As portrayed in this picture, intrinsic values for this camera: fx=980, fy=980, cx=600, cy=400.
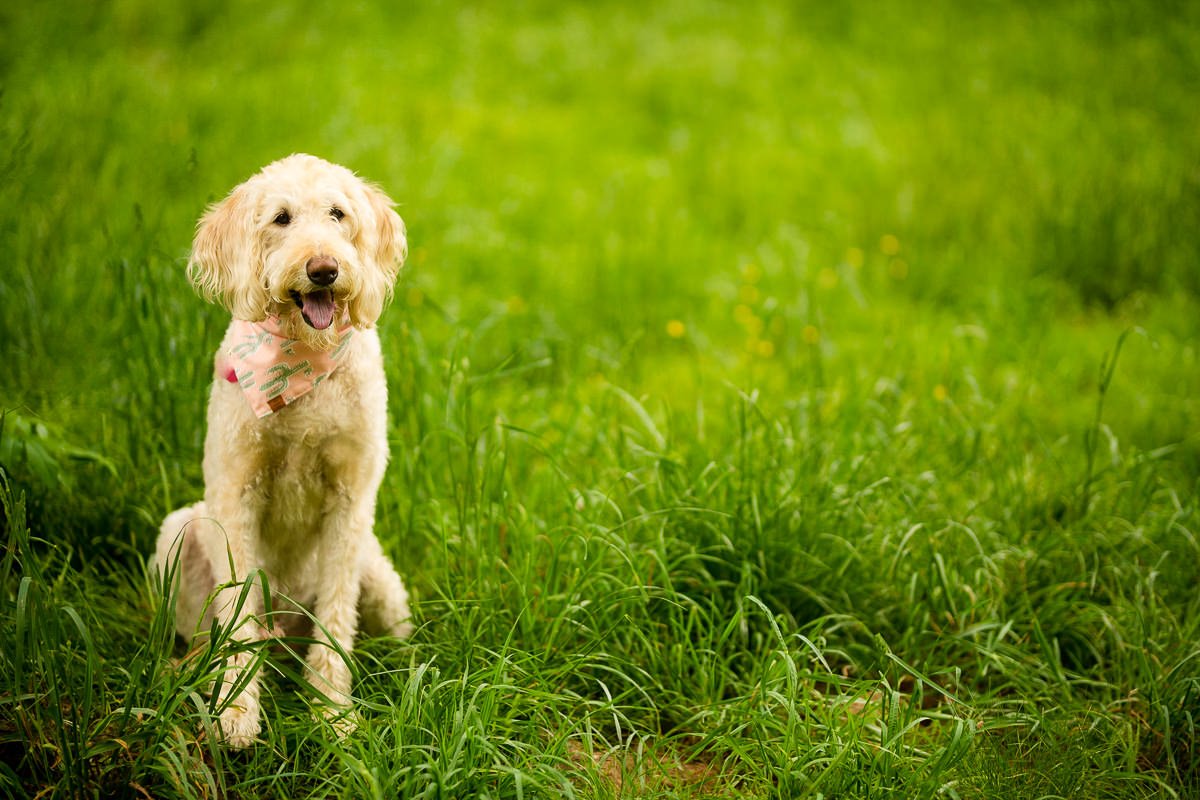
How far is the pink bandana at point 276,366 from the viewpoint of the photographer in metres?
2.37

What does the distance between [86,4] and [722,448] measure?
7.09 meters

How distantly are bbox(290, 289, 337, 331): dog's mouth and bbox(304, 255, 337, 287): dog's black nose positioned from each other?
6 centimetres

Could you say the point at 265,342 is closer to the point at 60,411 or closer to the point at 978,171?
the point at 60,411

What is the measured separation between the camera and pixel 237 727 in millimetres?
2336

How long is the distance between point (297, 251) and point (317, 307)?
141mm

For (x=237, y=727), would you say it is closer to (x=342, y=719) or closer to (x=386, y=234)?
(x=342, y=719)

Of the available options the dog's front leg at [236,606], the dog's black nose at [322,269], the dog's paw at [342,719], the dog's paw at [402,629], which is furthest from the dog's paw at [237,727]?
the dog's black nose at [322,269]

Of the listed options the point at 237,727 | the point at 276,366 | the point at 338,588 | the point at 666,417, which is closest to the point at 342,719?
the point at 237,727

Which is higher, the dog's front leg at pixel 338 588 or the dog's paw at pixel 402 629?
the dog's front leg at pixel 338 588

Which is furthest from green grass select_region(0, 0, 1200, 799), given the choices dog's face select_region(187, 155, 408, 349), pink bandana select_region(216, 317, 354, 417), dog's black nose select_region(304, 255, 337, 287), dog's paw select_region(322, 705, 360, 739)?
dog's black nose select_region(304, 255, 337, 287)

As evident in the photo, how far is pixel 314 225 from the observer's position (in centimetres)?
234

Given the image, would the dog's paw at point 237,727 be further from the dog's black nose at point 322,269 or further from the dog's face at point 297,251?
the dog's black nose at point 322,269

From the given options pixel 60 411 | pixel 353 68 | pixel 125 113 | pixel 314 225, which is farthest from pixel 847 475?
pixel 353 68

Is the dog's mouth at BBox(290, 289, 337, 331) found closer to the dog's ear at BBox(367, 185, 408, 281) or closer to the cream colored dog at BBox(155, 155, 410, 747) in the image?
the cream colored dog at BBox(155, 155, 410, 747)
